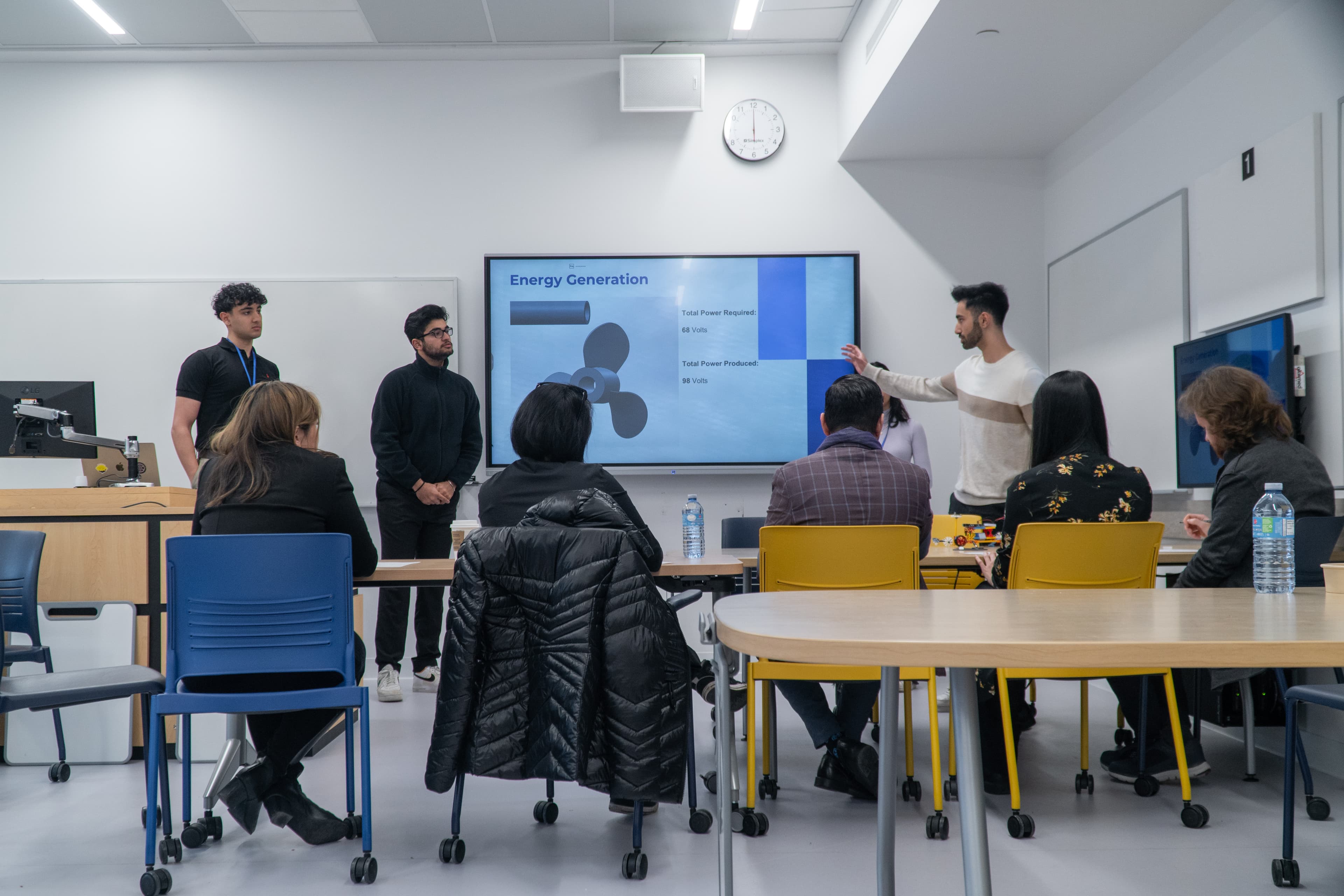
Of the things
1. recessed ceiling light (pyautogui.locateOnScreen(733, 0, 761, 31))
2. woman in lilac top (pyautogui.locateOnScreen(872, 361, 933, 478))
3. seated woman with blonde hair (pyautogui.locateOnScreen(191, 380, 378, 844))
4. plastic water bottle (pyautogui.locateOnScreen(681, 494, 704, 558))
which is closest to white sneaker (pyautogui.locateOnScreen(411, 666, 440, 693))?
plastic water bottle (pyautogui.locateOnScreen(681, 494, 704, 558))

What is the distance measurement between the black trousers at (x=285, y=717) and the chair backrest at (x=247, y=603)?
0.06 metres

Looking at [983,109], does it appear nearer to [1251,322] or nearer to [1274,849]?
[1251,322]

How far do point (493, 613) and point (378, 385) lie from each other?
10.3 ft

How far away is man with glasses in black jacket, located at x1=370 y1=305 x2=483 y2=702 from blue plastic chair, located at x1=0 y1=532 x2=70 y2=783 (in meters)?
1.44

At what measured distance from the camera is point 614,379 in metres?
5.00

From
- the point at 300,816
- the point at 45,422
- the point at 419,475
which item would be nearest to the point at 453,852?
the point at 300,816

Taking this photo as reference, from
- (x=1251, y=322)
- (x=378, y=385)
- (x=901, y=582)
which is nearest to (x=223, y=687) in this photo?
(x=901, y=582)

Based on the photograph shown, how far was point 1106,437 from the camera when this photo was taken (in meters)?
2.64

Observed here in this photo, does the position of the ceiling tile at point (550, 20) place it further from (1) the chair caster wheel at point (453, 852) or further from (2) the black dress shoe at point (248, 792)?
(1) the chair caster wheel at point (453, 852)

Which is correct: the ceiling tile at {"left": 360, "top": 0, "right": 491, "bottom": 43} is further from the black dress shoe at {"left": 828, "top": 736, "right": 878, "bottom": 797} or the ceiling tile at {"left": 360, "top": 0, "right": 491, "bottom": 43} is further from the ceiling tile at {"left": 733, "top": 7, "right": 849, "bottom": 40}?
the black dress shoe at {"left": 828, "top": 736, "right": 878, "bottom": 797}

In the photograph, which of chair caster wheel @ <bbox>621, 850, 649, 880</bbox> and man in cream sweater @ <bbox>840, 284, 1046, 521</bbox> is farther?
man in cream sweater @ <bbox>840, 284, 1046, 521</bbox>

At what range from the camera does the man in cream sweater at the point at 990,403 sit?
Result: 141 inches

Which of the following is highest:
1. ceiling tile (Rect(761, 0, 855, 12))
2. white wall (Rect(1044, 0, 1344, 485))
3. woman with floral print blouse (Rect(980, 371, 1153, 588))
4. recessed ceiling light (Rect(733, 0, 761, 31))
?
ceiling tile (Rect(761, 0, 855, 12))

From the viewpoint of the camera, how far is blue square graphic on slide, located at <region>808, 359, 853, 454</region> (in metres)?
4.98
